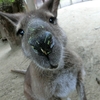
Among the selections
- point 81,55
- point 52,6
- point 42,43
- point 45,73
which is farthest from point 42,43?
point 81,55

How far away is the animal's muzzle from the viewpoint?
1.50 meters

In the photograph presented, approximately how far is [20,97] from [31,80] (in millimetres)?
855

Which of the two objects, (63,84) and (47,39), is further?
(63,84)

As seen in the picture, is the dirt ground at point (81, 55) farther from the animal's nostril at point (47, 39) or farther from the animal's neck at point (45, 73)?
the animal's nostril at point (47, 39)

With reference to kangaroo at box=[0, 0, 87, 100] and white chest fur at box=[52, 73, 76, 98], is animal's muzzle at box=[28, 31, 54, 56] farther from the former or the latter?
white chest fur at box=[52, 73, 76, 98]

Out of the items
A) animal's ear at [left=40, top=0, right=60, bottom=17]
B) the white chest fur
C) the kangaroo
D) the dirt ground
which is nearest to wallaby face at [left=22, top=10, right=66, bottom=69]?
the kangaroo

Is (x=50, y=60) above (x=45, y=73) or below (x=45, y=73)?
above

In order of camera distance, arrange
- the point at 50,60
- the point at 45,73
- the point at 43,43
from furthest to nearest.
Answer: the point at 45,73
the point at 50,60
the point at 43,43

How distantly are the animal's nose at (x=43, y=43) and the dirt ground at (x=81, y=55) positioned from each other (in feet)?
2.75

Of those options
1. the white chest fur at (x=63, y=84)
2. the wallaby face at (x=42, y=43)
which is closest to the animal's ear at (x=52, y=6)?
the wallaby face at (x=42, y=43)

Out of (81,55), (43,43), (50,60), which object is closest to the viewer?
(43,43)

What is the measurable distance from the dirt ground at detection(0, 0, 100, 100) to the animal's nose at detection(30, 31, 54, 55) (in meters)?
0.84

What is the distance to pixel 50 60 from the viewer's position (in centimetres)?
161

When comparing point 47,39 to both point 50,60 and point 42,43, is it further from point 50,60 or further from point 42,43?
point 50,60
